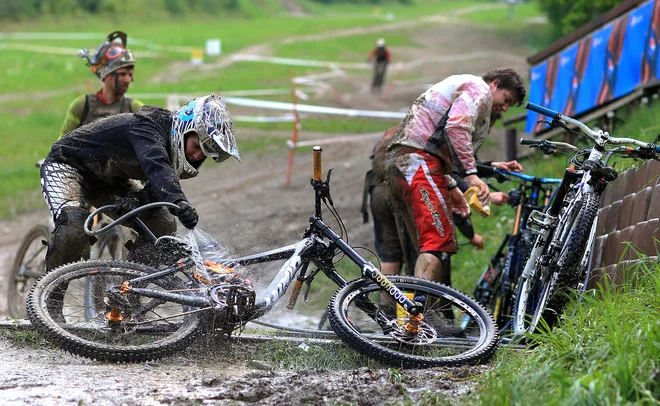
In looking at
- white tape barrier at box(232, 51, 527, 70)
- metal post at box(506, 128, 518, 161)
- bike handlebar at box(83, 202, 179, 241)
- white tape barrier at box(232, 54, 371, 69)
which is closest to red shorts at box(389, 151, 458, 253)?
bike handlebar at box(83, 202, 179, 241)

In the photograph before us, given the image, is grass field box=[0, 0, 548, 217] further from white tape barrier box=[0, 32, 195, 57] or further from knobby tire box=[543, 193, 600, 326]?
knobby tire box=[543, 193, 600, 326]

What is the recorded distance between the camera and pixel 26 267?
795cm

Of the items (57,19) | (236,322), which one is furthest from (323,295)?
(57,19)

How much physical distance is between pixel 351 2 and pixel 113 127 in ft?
236

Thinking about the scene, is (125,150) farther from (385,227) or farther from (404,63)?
(404,63)

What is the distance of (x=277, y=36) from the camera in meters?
43.0

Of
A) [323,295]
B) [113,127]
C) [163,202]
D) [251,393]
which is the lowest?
[323,295]

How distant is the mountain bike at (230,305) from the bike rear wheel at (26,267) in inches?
104

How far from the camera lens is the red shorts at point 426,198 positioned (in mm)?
6434

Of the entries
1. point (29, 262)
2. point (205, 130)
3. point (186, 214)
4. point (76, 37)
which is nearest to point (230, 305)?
point (186, 214)

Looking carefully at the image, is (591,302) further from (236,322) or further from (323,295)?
(323,295)

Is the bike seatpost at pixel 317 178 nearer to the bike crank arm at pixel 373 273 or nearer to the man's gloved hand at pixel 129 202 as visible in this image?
the bike crank arm at pixel 373 273

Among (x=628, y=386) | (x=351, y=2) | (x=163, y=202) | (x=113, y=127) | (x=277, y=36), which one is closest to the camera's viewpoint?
(x=628, y=386)

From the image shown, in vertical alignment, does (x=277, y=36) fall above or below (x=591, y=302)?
above
